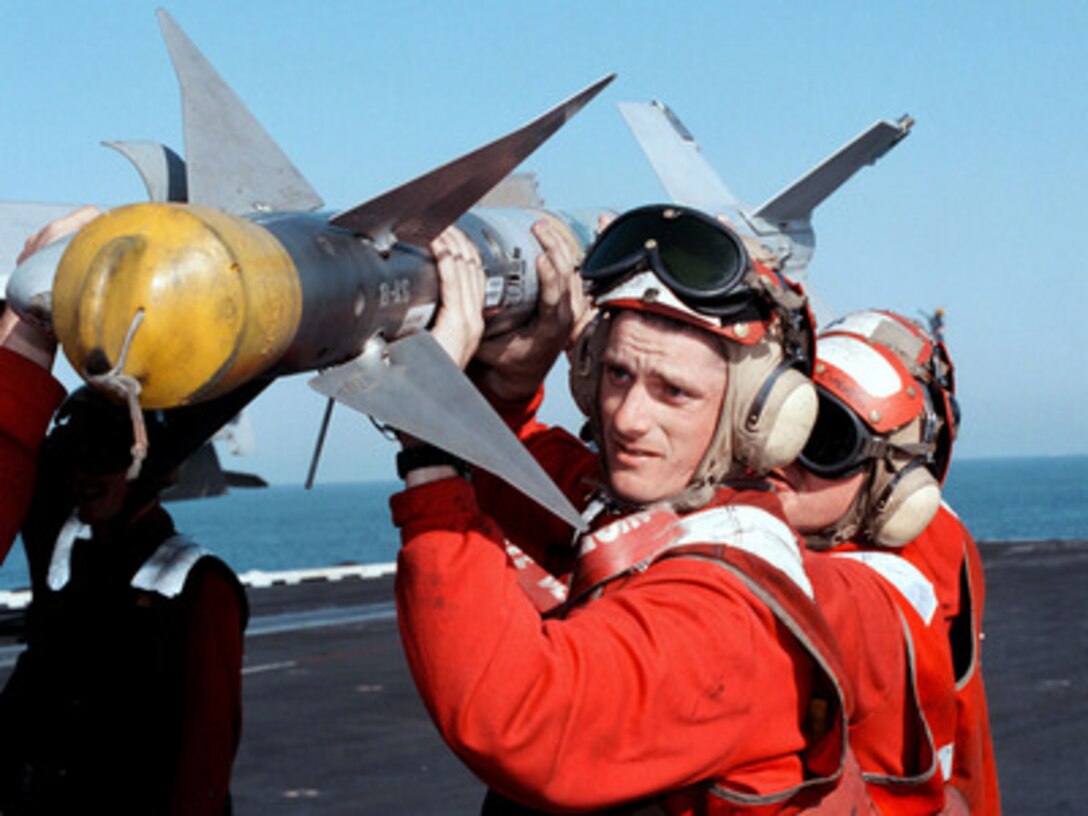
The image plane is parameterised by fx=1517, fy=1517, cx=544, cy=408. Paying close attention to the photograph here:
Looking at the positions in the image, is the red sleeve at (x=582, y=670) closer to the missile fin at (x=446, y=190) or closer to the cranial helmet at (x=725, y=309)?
the cranial helmet at (x=725, y=309)

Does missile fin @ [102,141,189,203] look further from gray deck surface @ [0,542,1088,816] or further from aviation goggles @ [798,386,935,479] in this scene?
gray deck surface @ [0,542,1088,816]

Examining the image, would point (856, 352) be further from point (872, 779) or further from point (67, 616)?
point (67, 616)

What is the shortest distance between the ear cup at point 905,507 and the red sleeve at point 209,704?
79.3 inches

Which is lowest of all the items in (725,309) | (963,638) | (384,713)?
(384,713)

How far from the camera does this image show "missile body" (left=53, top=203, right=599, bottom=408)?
2.51 m

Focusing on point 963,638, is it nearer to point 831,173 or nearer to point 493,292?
point 493,292

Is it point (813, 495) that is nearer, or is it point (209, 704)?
point (813, 495)

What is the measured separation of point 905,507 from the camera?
4320 mm

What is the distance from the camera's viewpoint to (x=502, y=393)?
171 inches

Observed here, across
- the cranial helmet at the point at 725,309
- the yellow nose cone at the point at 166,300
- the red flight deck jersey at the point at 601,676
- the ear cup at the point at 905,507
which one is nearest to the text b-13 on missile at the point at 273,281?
the yellow nose cone at the point at 166,300

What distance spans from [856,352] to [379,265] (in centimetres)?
191

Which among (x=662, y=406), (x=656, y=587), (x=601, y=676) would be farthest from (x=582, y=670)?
(x=662, y=406)

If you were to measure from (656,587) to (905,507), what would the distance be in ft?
5.07

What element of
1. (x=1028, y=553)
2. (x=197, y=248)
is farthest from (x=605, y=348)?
(x=1028, y=553)
